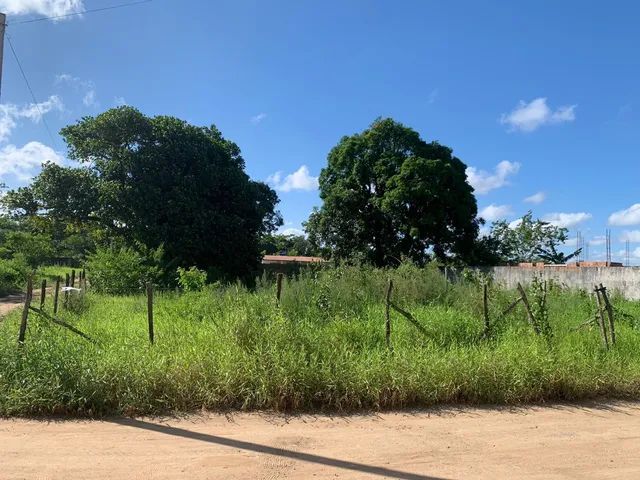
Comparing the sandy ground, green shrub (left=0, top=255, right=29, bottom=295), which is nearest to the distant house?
the sandy ground

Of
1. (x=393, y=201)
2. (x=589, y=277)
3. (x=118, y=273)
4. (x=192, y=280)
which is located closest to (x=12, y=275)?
(x=118, y=273)

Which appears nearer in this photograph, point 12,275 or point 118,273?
point 118,273

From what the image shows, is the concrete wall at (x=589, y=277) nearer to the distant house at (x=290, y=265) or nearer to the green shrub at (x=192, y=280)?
the distant house at (x=290, y=265)

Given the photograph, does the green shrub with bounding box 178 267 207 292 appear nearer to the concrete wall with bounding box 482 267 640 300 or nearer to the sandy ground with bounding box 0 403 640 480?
the concrete wall with bounding box 482 267 640 300

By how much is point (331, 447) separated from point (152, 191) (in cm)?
1918

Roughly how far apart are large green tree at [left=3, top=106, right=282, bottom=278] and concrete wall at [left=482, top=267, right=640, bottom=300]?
12389mm

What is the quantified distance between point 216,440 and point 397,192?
20.5m

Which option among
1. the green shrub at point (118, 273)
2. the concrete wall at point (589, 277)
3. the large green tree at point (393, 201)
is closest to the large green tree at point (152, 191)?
the green shrub at point (118, 273)

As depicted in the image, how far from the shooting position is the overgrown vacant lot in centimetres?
557

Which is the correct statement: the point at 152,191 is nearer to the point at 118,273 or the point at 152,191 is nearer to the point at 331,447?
the point at 118,273

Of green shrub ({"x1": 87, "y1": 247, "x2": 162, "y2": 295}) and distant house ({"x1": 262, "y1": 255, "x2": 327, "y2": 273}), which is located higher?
distant house ({"x1": 262, "y1": 255, "x2": 327, "y2": 273})

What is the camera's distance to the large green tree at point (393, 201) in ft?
80.4

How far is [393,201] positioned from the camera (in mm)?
24391

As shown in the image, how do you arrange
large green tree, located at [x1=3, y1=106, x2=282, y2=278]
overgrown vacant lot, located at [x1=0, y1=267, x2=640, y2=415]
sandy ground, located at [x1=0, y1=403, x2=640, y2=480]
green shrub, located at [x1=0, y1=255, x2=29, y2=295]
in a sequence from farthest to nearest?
large green tree, located at [x1=3, y1=106, x2=282, y2=278]
green shrub, located at [x1=0, y1=255, x2=29, y2=295]
overgrown vacant lot, located at [x1=0, y1=267, x2=640, y2=415]
sandy ground, located at [x1=0, y1=403, x2=640, y2=480]
